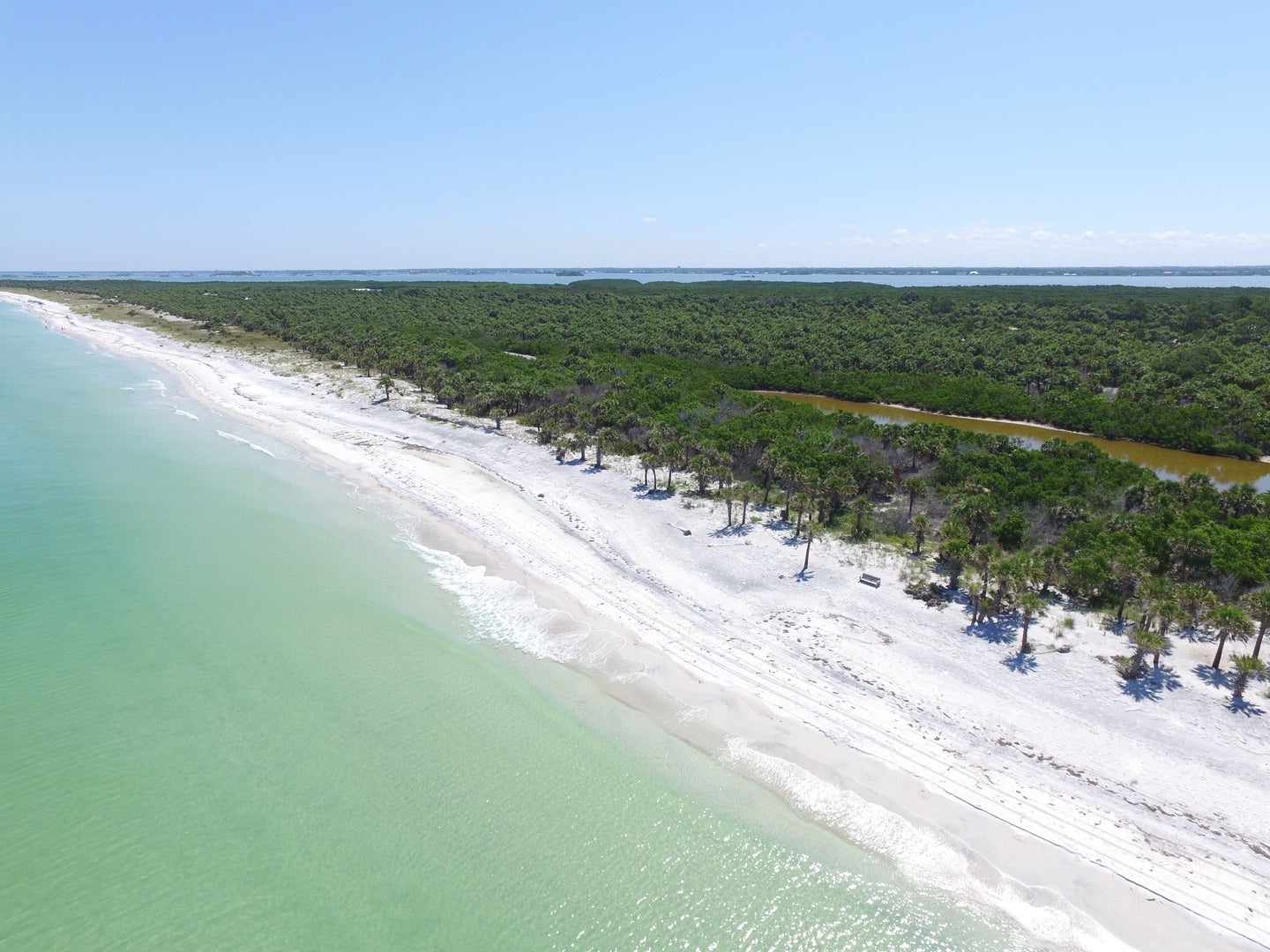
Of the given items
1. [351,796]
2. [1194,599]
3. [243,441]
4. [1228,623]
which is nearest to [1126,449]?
[1194,599]

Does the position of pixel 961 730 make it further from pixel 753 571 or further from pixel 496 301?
pixel 496 301

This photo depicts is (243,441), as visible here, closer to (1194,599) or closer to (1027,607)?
(1027,607)

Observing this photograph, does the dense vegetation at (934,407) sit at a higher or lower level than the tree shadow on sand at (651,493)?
higher

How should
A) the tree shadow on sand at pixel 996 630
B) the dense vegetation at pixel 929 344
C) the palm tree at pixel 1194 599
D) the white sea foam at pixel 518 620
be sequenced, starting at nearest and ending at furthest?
the palm tree at pixel 1194 599 < the white sea foam at pixel 518 620 < the tree shadow on sand at pixel 996 630 < the dense vegetation at pixel 929 344

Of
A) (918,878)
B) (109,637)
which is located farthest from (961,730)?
(109,637)


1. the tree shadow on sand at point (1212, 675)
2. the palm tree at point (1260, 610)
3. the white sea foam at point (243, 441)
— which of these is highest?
the white sea foam at point (243, 441)

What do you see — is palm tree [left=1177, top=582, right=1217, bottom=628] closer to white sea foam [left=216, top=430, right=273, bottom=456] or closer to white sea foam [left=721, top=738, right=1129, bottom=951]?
white sea foam [left=721, top=738, right=1129, bottom=951]

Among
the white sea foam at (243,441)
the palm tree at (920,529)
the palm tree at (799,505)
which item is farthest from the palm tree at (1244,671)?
the white sea foam at (243,441)

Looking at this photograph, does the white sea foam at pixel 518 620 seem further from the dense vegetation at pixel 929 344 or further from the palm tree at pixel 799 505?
the dense vegetation at pixel 929 344
